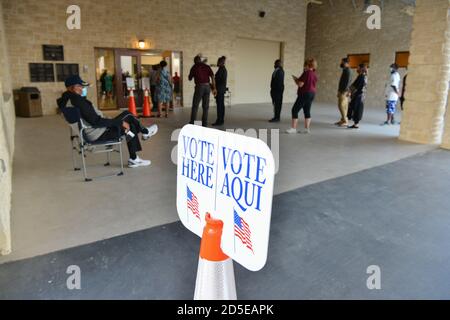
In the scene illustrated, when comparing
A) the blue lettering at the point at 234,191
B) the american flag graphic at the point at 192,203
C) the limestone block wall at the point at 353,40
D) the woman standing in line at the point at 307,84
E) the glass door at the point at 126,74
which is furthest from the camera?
the limestone block wall at the point at 353,40

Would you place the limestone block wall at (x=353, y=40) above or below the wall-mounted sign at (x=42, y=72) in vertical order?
above

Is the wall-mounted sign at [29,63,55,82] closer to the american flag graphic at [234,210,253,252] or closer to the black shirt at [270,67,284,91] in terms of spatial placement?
the black shirt at [270,67,284,91]

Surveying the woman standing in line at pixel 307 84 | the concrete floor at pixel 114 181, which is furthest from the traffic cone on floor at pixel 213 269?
the woman standing in line at pixel 307 84

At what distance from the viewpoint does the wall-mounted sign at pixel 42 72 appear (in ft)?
28.1

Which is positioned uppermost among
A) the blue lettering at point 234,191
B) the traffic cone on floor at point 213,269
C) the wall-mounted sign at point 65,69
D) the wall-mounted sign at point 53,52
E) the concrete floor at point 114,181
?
the wall-mounted sign at point 53,52

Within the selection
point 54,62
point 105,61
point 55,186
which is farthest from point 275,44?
point 55,186

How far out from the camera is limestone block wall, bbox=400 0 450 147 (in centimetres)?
553

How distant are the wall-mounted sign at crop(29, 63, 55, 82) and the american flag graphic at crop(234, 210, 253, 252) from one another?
9.07 meters

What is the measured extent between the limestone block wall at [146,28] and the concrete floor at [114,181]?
2.53 metres

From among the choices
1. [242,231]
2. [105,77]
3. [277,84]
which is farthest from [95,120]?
[105,77]

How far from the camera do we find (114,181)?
3.71 meters

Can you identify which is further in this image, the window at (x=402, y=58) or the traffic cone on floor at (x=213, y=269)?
the window at (x=402, y=58)

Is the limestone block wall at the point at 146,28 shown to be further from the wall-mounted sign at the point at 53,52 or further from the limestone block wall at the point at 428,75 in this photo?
the limestone block wall at the point at 428,75

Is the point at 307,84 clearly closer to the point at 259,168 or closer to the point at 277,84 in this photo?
the point at 277,84
